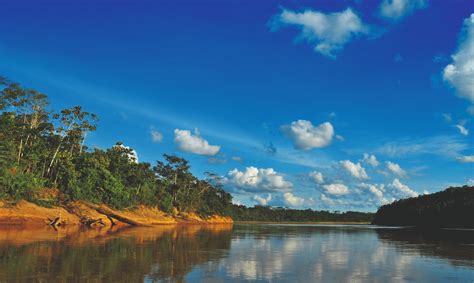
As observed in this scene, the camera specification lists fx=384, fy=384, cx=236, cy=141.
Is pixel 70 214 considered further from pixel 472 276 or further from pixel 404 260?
pixel 472 276

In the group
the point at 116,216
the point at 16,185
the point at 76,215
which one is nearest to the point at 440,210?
the point at 116,216

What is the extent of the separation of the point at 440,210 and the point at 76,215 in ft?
362

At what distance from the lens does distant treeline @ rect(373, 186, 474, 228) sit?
112750mm

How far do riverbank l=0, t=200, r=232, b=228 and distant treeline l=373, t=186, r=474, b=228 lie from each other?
84.8 metres

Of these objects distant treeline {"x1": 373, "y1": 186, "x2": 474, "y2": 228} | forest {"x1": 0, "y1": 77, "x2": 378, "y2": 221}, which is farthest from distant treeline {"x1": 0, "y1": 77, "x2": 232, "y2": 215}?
distant treeline {"x1": 373, "y1": 186, "x2": 474, "y2": 228}

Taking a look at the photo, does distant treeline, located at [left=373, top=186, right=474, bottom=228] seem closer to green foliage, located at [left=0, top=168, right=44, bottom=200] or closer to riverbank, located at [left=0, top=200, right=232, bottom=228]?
riverbank, located at [left=0, top=200, right=232, bottom=228]

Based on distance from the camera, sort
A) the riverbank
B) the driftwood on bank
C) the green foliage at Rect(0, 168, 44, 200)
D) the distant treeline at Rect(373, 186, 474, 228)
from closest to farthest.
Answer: the riverbank
the green foliage at Rect(0, 168, 44, 200)
the driftwood on bank
the distant treeline at Rect(373, 186, 474, 228)

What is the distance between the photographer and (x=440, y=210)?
402ft

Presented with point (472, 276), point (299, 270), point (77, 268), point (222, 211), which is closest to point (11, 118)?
point (77, 268)

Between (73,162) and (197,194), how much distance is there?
206 feet

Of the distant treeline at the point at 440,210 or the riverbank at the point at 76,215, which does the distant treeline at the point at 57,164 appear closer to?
the riverbank at the point at 76,215

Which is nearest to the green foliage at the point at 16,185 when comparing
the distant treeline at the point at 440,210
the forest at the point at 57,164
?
the forest at the point at 57,164

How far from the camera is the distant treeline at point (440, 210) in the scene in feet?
370

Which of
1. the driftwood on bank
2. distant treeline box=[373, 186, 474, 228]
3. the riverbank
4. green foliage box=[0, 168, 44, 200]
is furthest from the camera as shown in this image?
distant treeline box=[373, 186, 474, 228]
